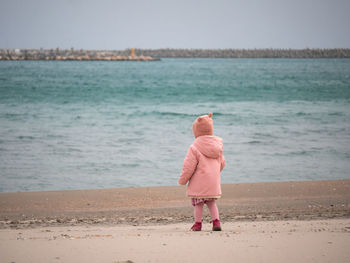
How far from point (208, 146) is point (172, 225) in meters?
1.30

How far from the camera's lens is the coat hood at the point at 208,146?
16.0 ft

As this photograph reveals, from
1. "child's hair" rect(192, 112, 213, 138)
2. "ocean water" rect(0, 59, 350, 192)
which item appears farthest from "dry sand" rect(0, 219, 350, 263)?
"ocean water" rect(0, 59, 350, 192)

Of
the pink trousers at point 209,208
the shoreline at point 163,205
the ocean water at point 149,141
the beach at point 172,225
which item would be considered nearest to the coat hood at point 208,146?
the pink trousers at point 209,208

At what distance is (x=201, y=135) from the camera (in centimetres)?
498

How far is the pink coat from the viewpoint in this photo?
4.88m

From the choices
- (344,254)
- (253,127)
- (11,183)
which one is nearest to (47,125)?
(253,127)

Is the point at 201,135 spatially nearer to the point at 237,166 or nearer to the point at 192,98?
the point at 237,166

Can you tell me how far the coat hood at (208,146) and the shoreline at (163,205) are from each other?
141 cm

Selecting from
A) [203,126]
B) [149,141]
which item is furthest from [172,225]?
[149,141]

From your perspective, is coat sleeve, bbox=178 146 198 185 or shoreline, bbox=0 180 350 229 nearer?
coat sleeve, bbox=178 146 198 185

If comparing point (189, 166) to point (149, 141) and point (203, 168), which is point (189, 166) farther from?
point (149, 141)

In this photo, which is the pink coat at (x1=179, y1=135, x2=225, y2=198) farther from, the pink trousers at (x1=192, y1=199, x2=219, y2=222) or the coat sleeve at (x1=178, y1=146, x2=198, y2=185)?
the pink trousers at (x1=192, y1=199, x2=219, y2=222)

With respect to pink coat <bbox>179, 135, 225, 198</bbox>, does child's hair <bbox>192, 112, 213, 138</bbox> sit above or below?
above

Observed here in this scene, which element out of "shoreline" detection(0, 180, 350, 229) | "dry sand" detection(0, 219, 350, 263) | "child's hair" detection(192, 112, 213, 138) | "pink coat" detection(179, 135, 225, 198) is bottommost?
"shoreline" detection(0, 180, 350, 229)
